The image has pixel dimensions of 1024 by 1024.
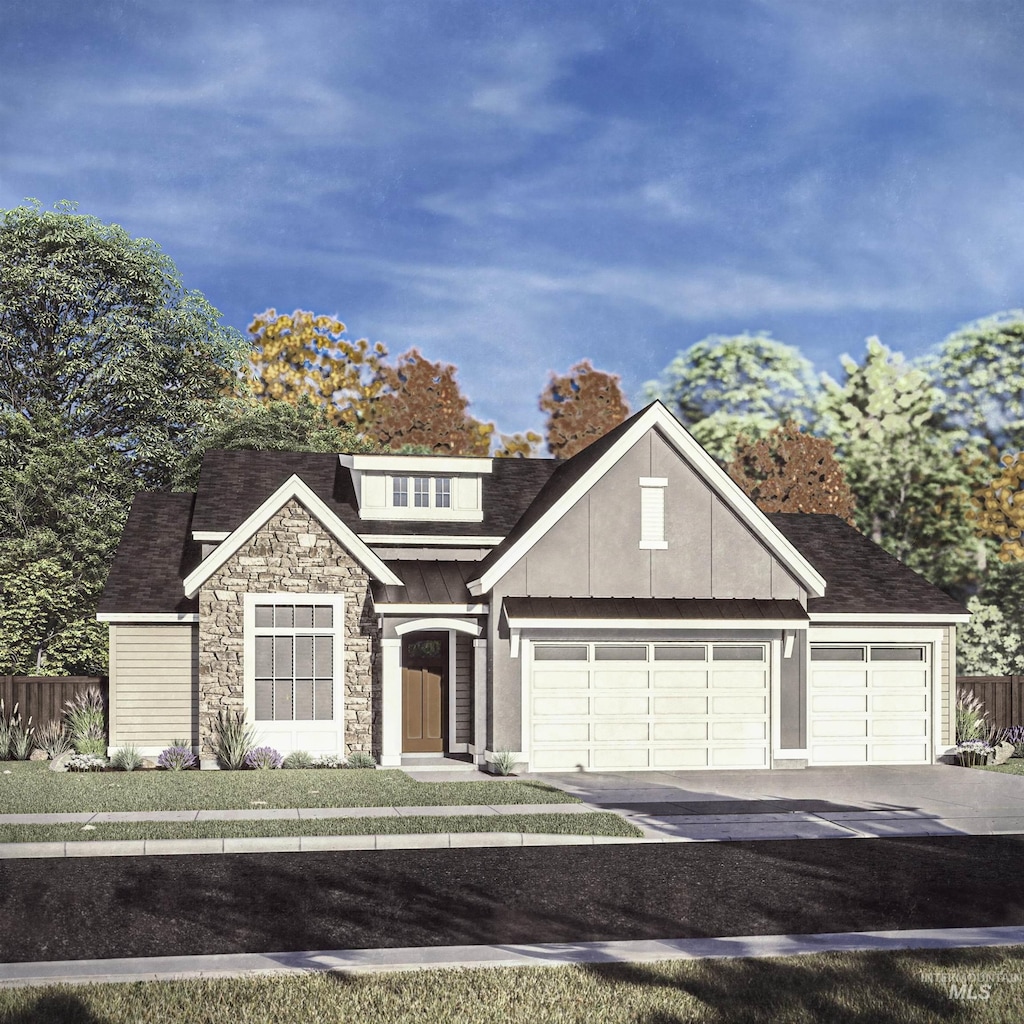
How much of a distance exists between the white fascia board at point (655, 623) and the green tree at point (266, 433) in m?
21.1

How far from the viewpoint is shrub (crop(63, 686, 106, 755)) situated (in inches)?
1011

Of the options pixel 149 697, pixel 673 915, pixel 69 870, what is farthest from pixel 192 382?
pixel 673 915

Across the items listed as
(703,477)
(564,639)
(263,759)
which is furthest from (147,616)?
(703,477)

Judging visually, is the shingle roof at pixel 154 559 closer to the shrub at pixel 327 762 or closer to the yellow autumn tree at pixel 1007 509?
the shrub at pixel 327 762

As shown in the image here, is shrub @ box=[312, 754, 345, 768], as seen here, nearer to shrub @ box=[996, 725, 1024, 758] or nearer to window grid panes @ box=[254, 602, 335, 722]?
window grid panes @ box=[254, 602, 335, 722]

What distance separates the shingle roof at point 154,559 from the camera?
2647cm

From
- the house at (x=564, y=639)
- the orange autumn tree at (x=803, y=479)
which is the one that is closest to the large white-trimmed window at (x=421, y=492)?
the house at (x=564, y=639)

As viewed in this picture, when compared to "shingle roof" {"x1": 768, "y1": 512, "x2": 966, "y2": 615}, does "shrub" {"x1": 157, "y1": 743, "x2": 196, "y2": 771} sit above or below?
below

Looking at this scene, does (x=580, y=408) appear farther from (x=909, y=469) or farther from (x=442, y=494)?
(x=442, y=494)

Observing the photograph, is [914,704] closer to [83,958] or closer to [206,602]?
[206,602]

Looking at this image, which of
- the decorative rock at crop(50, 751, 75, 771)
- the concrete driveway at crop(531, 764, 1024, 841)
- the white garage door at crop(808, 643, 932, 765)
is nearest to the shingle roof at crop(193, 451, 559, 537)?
the decorative rock at crop(50, 751, 75, 771)

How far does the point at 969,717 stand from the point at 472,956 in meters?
21.5

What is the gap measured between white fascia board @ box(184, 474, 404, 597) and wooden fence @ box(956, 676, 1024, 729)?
14.1m

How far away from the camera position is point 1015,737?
30188mm
